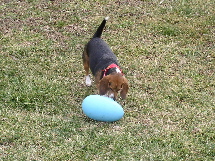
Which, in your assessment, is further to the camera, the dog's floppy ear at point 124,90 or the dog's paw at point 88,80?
the dog's paw at point 88,80

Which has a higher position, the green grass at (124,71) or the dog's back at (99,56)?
the dog's back at (99,56)

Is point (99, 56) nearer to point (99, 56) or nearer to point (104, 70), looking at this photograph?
point (99, 56)

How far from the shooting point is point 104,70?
21.1 feet

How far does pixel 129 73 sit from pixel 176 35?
8.29 feet

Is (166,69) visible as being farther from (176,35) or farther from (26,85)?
(26,85)

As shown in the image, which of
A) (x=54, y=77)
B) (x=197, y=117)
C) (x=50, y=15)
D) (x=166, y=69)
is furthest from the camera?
(x=50, y=15)

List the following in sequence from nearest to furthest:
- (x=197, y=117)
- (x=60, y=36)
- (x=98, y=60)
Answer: (x=197, y=117)
(x=98, y=60)
(x=60, y=36)

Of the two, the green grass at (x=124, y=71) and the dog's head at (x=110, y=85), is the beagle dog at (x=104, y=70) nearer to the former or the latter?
the dog's head at (x=110, y=85)

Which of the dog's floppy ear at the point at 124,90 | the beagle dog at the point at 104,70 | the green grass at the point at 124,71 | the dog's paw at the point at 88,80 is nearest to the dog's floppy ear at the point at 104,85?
the beagle dog at the point at 104,70

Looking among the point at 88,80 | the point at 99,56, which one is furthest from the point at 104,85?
the point at 88,80

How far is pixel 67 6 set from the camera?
11.1m

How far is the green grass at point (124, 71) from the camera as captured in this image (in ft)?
17.3

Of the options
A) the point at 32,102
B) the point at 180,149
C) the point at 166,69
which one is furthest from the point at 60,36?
the point at 180,149

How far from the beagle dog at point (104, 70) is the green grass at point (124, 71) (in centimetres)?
38
